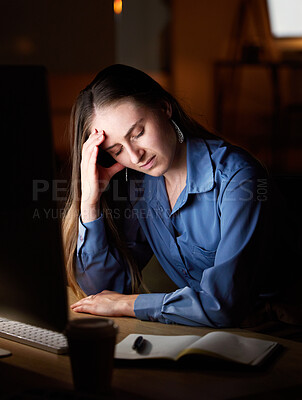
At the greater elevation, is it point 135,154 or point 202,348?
point 135,154

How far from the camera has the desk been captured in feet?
2.64

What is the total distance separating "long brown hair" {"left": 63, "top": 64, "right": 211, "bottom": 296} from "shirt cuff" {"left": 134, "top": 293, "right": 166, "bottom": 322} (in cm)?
30

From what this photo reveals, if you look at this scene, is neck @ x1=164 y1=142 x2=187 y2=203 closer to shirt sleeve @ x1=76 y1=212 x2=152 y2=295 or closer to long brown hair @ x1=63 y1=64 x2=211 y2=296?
long brown hair @ x1=63 y1=64 x2=211 y2=296

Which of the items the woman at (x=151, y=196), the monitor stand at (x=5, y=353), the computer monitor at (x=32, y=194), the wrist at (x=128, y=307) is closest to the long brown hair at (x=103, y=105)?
the woman at (x=151, y=196)

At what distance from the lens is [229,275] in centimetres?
128

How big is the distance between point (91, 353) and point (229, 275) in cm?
57

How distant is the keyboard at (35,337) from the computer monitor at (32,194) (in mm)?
125

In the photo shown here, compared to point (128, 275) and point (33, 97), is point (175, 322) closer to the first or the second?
point (128, 275)

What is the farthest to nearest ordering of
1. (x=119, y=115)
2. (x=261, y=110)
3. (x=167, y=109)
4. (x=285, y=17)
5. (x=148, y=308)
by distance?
Result: (x=261, y=110) < (x=285, y=17) < (x=167, y=109) < (x=119, y=115) < (x=148, y=308)

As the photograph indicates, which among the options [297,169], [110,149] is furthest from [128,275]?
[297,169]

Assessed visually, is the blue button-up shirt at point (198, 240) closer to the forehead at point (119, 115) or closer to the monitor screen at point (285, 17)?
the forehead at point (119, 115)

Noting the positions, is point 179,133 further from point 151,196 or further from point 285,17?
point 285,17

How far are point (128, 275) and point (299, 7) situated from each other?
3396mm

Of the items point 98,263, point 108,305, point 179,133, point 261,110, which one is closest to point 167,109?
point 179,133
